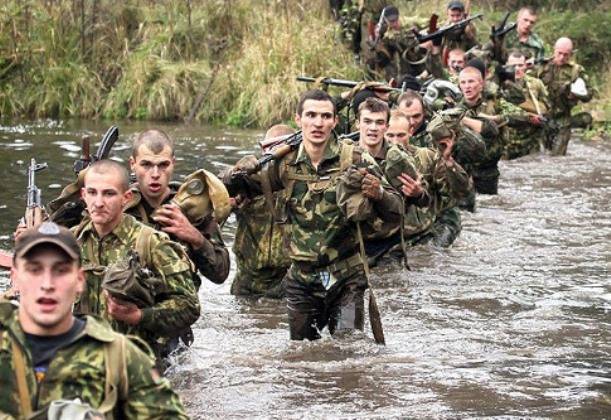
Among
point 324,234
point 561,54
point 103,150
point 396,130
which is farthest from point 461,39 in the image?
point 103,150

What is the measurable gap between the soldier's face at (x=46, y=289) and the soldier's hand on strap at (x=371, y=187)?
3.86m

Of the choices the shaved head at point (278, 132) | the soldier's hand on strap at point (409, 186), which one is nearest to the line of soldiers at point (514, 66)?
the shaved head at point (278, 132)

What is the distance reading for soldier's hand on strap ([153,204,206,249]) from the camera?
23.3 feet

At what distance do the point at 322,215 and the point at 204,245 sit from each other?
1302 mm

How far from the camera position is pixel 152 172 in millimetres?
7355

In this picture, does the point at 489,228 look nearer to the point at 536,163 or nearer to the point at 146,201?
the point at 536,163

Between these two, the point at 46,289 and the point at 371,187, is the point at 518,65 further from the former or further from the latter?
the point at 46,289

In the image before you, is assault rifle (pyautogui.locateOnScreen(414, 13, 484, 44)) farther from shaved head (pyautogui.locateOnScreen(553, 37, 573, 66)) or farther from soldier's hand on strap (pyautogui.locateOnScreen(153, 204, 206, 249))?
soldier's hand on strap (pyautogui.locateOnScreen(153, 204, 206, 249))

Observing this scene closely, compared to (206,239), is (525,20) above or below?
above

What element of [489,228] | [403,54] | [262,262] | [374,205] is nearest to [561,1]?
[403,54]

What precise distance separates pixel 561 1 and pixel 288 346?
19.3 m

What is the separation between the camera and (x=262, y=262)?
10383 millimetres

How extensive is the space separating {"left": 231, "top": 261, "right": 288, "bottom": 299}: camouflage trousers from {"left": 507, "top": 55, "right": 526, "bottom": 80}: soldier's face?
8031mm

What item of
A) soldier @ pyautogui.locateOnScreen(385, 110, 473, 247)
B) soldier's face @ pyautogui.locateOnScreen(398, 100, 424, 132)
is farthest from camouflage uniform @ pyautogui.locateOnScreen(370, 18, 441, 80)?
soldier's face @ pyautogui.locateOnScreen(398, 100, 424, 132)
